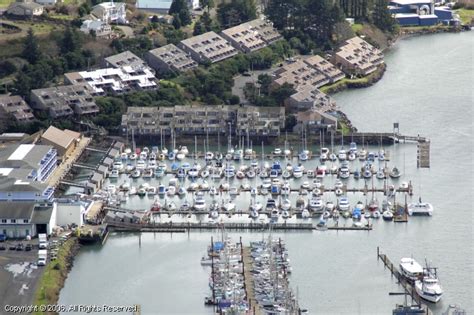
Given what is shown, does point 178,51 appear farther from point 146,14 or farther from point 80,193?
point 80,193

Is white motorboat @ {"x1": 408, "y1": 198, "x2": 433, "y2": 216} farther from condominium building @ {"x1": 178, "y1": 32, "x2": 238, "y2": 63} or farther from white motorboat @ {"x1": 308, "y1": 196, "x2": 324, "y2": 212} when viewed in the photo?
condominium building @ {"x1": 178, "y1": 32, "x2": 238, "y2": 63}

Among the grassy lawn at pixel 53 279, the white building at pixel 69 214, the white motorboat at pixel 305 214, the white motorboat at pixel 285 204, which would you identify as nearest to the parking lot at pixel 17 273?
the grassy lawn at pixel 53 279

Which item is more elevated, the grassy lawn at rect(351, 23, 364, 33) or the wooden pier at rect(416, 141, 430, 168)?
the grassy lawn at rect(351, 23, 364, 33)

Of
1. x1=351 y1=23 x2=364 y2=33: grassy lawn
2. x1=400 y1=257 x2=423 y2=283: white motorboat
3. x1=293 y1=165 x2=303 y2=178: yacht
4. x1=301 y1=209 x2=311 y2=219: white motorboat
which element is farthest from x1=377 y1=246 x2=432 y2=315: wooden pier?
x1=351 y1=23 x2=364 y2=33: grassy lawn

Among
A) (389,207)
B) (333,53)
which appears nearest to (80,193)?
(389,207)

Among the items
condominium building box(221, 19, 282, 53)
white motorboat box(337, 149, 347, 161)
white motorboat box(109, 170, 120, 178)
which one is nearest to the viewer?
white motorboat box(109, 170, 120, 178)

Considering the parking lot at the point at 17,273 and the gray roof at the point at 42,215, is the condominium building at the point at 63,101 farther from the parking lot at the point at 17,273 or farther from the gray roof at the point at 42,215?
the parking lot at the point at 17,273
